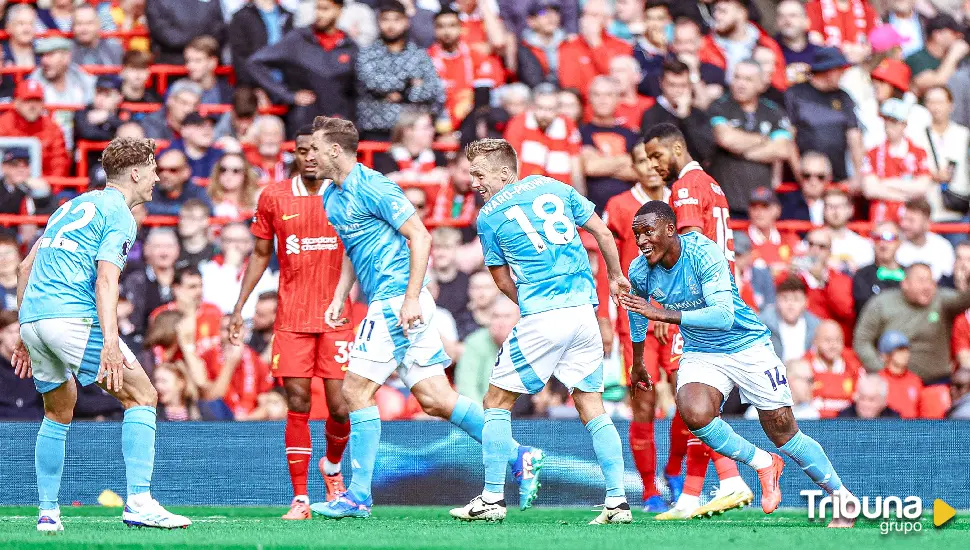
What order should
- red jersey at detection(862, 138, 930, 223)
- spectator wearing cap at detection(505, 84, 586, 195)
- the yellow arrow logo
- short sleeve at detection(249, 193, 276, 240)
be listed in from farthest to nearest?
1. red jersey at detection(862, 138, 930, 223)
2. spectator wearing cap at detection(505, 84, 586, 195)
3. short sleeve at detection(249, 193, 276, 240)
4. the yellow arrow logo

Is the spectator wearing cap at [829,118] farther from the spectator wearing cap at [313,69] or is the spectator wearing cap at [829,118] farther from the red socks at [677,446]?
the red socks at [677,446]

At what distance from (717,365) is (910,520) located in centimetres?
151

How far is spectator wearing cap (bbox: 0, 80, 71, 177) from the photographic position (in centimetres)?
1470

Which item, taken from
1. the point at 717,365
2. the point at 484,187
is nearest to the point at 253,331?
the point at 484,187

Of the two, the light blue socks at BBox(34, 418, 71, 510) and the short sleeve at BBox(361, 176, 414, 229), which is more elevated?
the short sleeve at BBox(361, 176, 414, 229)

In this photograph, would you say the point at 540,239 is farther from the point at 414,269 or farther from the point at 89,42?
the point at 89,42

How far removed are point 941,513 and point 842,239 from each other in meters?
5.21

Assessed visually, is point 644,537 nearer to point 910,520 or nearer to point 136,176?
point 910,520

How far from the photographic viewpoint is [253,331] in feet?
41.7

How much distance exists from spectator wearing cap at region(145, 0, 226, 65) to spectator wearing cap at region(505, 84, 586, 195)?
3641 millimetres

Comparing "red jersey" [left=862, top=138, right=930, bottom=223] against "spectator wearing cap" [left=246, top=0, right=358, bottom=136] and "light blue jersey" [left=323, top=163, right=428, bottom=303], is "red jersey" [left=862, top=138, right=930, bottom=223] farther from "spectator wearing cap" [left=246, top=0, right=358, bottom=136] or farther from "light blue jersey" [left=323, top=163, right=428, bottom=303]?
"light blue jersey" [left=323, top=163, right=428, bottom=303]

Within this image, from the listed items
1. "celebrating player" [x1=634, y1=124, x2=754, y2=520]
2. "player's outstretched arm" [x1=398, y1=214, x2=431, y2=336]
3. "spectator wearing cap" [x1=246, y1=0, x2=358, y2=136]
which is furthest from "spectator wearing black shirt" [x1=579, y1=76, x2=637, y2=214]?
"player's outstretched arm" [x1=398, y1=214, x2=431, y2=336]

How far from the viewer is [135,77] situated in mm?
15117

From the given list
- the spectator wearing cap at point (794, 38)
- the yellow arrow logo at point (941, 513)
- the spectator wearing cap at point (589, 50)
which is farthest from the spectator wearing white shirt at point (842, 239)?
the yellow arrow logo at point (941, 513)
